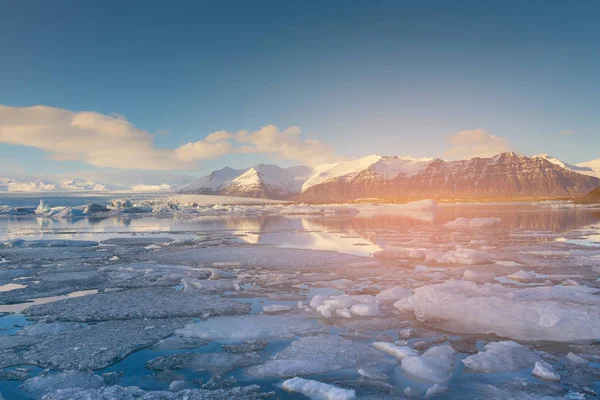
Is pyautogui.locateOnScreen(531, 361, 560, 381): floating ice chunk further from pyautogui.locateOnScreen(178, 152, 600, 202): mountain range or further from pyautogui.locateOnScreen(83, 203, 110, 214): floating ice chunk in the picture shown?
pyautogui.locateOnScreen(178, 152, 600, 202): mountain range

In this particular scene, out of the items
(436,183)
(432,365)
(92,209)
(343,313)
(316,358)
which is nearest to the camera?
(432,365)

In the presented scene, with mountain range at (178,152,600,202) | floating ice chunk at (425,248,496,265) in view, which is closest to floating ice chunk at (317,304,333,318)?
floating ice chunk at (425,248,496,265)

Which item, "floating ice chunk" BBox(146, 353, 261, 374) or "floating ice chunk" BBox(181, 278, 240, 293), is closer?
"floating ice chunk" BBox(146, 353, 261, 374)

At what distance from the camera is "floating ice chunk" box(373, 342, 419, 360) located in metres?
4.33

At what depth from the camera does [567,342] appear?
15.5 feet

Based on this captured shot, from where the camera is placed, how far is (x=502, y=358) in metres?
4.18

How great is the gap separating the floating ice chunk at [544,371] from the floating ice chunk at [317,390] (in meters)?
1.91

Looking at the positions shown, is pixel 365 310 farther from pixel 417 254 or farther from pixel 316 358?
pixel 417 254

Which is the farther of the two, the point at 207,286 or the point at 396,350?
the point at 207,286

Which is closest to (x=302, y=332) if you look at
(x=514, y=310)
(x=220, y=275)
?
(x=514, y=310)

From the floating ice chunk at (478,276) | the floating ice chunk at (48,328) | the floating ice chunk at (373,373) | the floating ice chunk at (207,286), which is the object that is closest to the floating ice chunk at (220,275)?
the floating ice chunk at (207,286)

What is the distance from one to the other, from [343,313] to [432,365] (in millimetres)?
2035

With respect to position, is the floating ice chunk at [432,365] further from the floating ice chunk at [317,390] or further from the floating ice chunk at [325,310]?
the floating ice chunk at [325,310]

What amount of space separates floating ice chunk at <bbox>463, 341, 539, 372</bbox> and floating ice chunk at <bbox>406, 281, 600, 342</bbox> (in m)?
0.58
